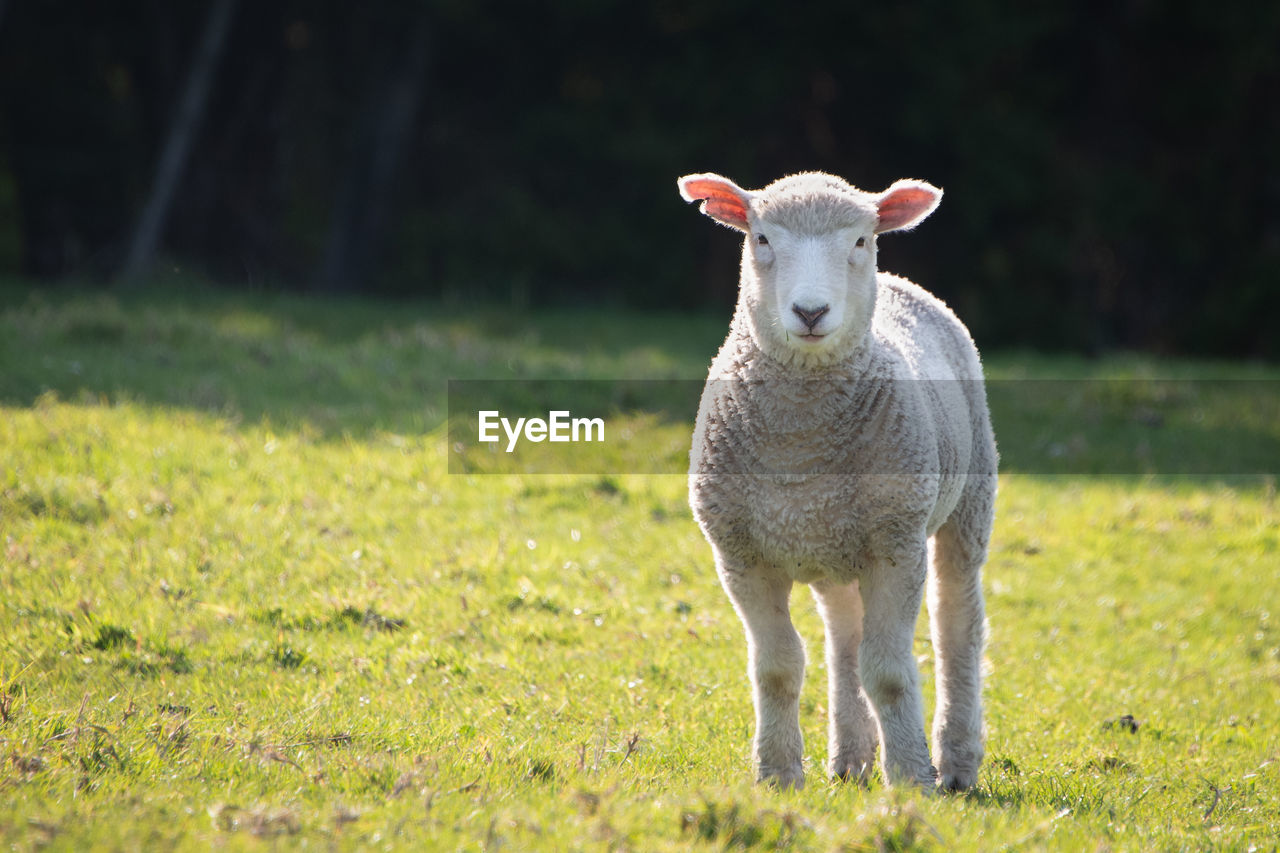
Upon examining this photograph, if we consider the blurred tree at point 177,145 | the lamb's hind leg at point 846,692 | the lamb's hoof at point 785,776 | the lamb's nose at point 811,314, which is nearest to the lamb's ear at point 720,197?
the lamb's nose at point 811,314

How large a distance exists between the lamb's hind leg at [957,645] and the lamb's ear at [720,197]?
1.49 m

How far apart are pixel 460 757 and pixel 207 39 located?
47.5 feet

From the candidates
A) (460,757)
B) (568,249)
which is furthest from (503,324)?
(460,757)

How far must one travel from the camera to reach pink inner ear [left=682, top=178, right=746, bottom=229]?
191 inches

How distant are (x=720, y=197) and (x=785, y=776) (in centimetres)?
210

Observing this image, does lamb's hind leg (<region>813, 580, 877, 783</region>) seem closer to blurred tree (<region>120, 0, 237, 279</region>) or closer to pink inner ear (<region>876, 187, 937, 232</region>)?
pink inner ear (<region>876, 187, 937, 232</region>)

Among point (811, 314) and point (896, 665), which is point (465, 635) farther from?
point (811, 314)

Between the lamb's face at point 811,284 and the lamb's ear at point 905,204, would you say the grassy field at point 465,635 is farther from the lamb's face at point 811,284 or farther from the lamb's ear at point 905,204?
the lamb's ear at point 905,204

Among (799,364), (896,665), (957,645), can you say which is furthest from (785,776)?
(799,364)

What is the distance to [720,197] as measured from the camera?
4910 millimetres

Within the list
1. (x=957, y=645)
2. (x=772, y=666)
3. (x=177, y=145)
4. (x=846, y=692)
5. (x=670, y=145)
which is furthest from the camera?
(x=670, y=145)

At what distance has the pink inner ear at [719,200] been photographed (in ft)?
15.9

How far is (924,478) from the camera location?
4523mm

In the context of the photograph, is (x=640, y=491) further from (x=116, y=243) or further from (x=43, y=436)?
(x=116, y=243)
